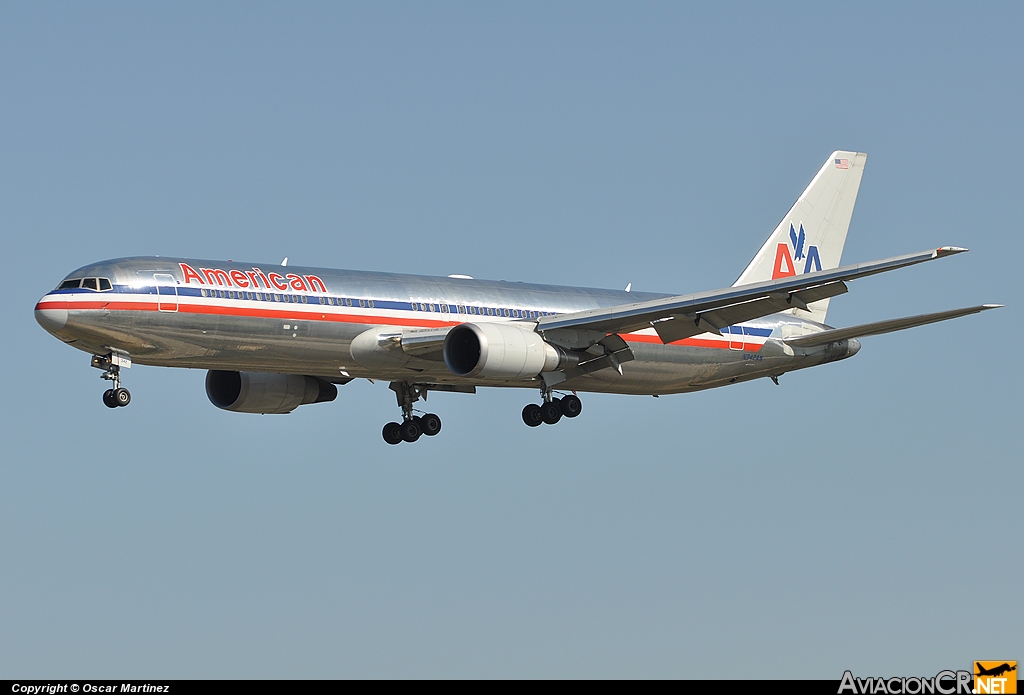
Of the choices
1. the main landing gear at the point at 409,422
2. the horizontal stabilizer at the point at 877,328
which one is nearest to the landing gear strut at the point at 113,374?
the main landing gear at the point at 409,422

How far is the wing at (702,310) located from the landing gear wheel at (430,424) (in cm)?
690

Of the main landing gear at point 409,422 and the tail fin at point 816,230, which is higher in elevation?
the tail fin at point 816,230

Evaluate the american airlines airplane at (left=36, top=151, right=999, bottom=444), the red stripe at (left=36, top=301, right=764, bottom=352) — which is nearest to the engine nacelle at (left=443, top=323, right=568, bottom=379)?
the american airlines airplane at (left=36, top=151, right=999, bottom=444)

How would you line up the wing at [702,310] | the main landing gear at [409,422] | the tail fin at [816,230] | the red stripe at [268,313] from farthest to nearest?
the tail fin at [816,230] → the main landing gear at [409,422] → the wing at [702,310] → the red stripe at [268,313]

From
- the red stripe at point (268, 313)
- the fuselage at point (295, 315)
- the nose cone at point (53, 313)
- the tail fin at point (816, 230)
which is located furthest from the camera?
the tail fin at point (816, 230)

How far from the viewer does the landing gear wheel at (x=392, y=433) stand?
178ft

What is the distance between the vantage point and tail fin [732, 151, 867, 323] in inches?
2292

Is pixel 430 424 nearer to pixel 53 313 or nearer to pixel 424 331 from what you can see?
pixel 424 331

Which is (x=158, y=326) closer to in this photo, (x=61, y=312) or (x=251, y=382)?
(x=61, y=312)

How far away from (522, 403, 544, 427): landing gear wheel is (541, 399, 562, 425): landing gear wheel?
157 millimetres

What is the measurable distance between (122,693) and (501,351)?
18332 millimetres

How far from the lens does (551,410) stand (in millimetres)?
50875

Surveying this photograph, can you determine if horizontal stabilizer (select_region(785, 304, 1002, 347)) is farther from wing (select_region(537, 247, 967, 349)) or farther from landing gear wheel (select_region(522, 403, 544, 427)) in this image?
landing gear wheel (select_region(522, 403, 544, 427))

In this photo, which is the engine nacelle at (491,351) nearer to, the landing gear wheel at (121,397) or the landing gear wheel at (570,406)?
the landing gear wheel at (570,406)
